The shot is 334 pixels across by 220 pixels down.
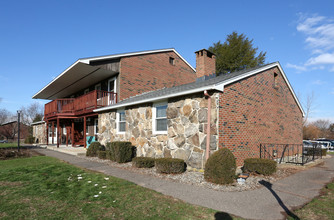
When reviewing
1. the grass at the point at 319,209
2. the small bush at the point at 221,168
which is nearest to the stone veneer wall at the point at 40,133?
the small bush at the point at 221,168

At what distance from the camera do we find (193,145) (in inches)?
305

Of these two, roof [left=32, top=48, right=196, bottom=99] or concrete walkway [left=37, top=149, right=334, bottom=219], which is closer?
concrete walkway [left=37, top=149, right=334, bottom=219]

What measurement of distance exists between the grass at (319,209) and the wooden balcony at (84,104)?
12660 millimetres

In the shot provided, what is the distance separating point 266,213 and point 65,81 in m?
18.2

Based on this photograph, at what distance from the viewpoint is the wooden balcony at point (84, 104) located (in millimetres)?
14711

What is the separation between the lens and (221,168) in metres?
6.02

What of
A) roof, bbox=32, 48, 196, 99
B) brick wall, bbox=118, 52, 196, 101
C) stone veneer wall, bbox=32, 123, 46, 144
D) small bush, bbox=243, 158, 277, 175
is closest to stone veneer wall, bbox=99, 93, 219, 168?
small bush, bbox=243, 158, 277, 175

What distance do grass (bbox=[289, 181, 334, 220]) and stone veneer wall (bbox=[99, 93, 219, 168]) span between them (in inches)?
122

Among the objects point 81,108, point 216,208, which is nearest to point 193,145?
point 216,208

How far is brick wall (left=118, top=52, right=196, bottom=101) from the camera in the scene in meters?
15.2

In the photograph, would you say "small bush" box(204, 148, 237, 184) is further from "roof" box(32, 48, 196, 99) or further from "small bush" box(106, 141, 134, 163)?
"roof" box(32, 48, 196, 99)

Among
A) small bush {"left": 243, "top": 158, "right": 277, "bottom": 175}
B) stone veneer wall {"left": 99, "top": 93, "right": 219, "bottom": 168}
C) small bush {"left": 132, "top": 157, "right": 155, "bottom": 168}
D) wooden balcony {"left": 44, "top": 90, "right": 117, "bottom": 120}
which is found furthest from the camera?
wooden balcony {"left": 44, "top": 90, "right": 117, "bottom": 120}

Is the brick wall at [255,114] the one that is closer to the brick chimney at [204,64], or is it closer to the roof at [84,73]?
the brick chimney at [204,64]

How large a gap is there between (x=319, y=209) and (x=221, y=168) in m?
2.38
